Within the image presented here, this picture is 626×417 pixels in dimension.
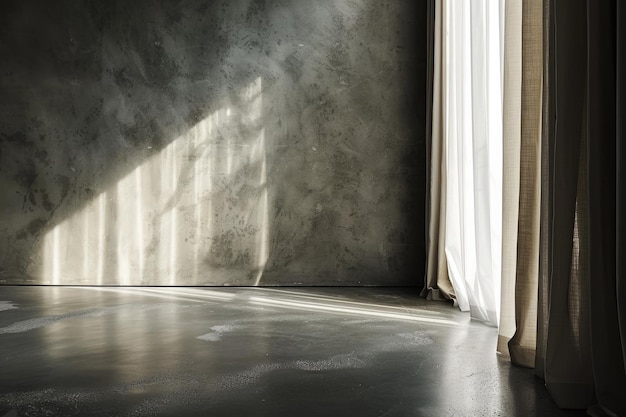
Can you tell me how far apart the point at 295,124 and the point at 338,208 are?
90 centimetres

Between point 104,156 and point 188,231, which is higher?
point 104,156

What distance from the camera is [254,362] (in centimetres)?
239

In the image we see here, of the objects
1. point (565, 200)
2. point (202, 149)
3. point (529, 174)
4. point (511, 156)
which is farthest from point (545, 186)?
point (202, 149)

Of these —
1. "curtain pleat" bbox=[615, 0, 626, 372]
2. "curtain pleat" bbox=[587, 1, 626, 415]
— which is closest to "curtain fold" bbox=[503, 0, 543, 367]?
"curtain pleat" bbox=[587, 1, 626, 415]

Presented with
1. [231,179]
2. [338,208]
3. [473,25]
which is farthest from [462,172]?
[231,179]

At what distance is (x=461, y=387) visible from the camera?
2.03 m

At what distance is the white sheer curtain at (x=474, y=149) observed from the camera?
3455mm

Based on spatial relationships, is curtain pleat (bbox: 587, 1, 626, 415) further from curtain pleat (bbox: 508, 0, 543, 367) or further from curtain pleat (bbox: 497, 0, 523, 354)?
curtain pleat (bbox: 497, 0, 523, 354)

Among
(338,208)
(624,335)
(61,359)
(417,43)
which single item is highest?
(417,43)

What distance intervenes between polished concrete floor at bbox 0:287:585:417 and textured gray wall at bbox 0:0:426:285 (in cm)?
120

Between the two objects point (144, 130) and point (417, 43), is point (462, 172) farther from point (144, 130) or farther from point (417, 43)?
point (144, 130)

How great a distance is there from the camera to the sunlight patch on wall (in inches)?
207

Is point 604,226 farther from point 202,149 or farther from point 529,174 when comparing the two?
point 202,149

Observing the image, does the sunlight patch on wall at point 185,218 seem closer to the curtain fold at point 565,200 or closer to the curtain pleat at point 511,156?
the curtain fold at point 565,200
